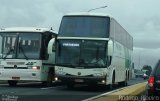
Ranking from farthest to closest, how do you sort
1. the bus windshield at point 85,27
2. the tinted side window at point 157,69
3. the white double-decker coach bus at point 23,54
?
the white double-decker coach bus at point 23,54 → the bus windshield at point 85,27 → the tinted side window at point 157,69

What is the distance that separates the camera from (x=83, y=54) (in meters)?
25.8

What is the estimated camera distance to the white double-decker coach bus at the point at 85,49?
2561cm

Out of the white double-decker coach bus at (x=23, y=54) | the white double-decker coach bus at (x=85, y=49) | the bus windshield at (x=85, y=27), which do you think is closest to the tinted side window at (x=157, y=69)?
the white double-decker coach bus at (x=85, y=49)

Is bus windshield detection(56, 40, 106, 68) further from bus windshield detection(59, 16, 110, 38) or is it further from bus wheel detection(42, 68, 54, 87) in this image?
bus wheel detection(42, 68, 54, 87)

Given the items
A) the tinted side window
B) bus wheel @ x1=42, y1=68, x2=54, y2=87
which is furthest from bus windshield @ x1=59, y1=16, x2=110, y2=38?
the tinted side window

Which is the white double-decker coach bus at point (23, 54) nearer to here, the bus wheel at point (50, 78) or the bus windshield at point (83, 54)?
the bus wheel at point (50, 78)

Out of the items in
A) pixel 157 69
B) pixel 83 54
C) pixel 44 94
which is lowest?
pixel 44 94

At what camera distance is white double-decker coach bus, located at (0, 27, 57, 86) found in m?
27.9

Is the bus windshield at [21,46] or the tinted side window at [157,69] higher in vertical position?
the bus windshield at [21,46]

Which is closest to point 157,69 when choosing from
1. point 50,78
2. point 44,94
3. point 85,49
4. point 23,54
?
point 44,94

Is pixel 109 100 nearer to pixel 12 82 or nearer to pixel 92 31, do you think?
pixel 92 31

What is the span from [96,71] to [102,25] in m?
2.36

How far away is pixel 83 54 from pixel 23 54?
12.9 ft

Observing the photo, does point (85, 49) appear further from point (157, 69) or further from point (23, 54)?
point (157, 69)
